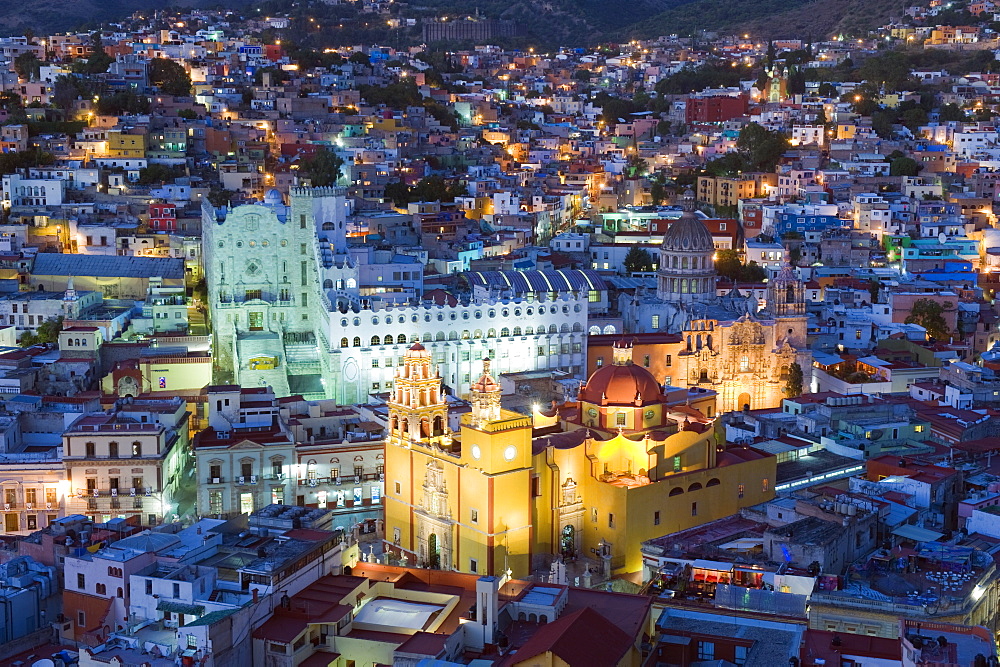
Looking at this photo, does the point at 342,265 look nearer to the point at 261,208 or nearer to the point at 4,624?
the point at 261,208

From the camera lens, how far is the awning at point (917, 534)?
113 feet

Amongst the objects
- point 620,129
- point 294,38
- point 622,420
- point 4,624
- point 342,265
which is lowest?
point 4,624

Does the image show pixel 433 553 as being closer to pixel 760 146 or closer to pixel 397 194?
pixel 397 194

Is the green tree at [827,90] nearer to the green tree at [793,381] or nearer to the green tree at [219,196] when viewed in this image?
the green tree at [219,196]

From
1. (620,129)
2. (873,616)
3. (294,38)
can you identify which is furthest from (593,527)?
(294,38)

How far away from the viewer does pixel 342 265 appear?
183 ft

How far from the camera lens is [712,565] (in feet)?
107

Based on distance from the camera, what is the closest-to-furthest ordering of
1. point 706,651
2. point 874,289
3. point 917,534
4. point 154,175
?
point 706,651
point 917,534
point 874,289
point 154,175

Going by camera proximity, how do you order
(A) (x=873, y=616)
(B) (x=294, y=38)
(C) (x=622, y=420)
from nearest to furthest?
(A) (x=873, y=616) < (C) (x=622, y=420) < (B) (x=294, y=38)

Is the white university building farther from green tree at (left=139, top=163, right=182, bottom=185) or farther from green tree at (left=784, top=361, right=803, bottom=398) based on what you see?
green tree at (left=139, top=163, right=182, bottom=185)

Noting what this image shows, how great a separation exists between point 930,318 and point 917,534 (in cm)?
2774

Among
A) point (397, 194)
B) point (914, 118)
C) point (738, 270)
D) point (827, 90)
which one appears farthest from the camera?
point (827, 90)

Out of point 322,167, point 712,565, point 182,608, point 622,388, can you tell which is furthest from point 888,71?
point 182,608

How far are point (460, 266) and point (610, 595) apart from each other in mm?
38536
